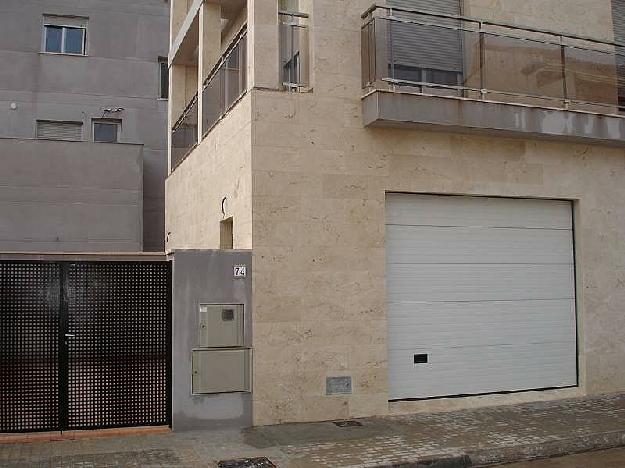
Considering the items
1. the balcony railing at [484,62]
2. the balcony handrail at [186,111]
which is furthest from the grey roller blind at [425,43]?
the balcony handrail at [186,111]

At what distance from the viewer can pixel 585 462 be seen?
714cm

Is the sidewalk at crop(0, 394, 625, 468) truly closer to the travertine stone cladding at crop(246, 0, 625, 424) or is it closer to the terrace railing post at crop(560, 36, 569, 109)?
the travertine stone cladding at crop(246, 0, 625, 424)

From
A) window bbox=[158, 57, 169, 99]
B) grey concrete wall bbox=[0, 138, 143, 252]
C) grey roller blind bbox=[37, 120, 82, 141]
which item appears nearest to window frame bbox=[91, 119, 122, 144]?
grey roller blind bbox=[37, 120, 82, 141]

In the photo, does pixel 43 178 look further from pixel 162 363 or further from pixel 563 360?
pixel 563 360

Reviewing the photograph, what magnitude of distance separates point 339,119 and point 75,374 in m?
4.44

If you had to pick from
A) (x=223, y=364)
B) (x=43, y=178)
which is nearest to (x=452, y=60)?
(x=223, y=364)

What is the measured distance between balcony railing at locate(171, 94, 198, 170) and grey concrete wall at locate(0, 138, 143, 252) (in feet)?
9.27

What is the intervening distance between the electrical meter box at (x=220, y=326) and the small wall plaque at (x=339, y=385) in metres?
1.25

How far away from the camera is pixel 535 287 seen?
9.91 meters

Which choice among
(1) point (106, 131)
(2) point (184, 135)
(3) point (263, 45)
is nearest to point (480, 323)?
(3) point (263, 45)

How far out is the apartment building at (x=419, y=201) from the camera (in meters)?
8.42

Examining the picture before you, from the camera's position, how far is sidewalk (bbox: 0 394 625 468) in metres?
6.75

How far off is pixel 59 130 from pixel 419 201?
12.9 metres

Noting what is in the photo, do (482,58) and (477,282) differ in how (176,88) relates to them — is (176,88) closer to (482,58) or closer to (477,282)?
(482,58)
